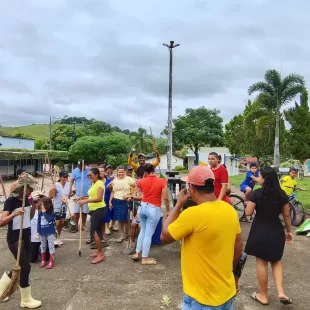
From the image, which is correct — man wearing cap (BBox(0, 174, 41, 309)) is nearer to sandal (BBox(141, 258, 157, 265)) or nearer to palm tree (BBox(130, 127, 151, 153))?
sandal (BBox(141, 258, 157, 265))

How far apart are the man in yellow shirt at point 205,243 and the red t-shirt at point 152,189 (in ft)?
10.3

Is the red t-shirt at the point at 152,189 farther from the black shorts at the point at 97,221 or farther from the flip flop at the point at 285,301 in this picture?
the flip flop at the point at 285,301

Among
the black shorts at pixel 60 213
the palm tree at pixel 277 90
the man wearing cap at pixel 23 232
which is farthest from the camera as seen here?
the palm tree at pixel 277 90

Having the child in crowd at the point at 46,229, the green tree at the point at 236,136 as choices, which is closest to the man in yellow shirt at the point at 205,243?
the child in crowd at the point at 46,229

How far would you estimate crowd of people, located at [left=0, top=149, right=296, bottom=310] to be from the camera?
2.15m

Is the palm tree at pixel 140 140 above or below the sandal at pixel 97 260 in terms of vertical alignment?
above

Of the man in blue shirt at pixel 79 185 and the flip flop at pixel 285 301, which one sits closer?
the flip flop at pixel 285 301

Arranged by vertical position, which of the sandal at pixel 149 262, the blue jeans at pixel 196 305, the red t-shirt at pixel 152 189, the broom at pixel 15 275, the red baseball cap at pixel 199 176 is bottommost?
the sandal at pixel 149 262

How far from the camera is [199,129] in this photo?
4303 centimetres

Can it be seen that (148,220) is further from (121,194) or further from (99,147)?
(99,147)

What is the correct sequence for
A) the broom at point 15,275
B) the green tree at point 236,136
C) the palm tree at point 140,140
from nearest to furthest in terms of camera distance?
the broom at point 15,275, the green tree at point 236,136, the palm tree at point 140,140

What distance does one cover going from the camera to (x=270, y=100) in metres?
24.5

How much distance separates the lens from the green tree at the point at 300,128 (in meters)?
29.2

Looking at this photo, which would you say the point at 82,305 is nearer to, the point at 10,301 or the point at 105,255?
the point at 10,301
